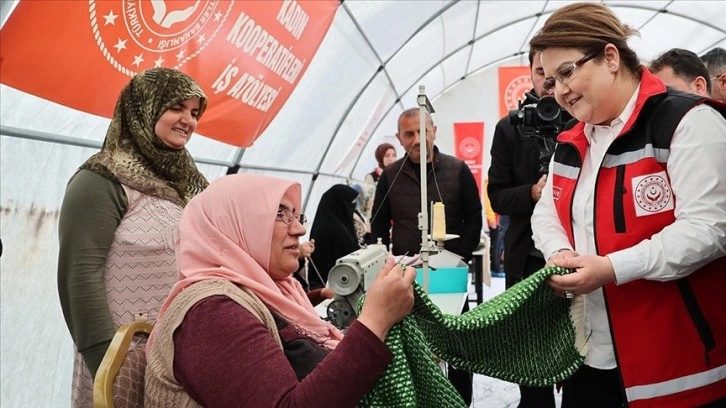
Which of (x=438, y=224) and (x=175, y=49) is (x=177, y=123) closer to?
(x=175, y=49)

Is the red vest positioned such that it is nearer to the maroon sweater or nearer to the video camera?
the maroon sweater

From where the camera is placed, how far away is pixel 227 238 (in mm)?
1410

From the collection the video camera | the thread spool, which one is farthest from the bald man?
the thread spool

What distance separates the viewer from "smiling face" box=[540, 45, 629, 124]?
1535mm

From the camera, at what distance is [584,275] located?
4.82 ft

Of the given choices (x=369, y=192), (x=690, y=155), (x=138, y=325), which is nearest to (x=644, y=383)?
(x=690, y=155)

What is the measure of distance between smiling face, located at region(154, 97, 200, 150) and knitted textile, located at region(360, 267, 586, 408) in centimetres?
117

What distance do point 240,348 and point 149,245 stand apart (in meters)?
0.90

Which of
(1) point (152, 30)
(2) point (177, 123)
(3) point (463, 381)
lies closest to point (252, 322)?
(2) point (177, 123)

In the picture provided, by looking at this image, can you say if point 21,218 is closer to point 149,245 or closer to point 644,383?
point 149,245

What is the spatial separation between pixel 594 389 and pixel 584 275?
0.41m

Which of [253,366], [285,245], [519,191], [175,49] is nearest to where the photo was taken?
[253,366]

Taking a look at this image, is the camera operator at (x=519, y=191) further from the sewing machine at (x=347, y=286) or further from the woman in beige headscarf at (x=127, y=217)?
the woman in beige headscarf at (x=127, y=217)

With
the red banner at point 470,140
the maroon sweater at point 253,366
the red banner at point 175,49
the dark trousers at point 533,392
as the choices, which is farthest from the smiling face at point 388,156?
the maroon sweater at point 253,366
